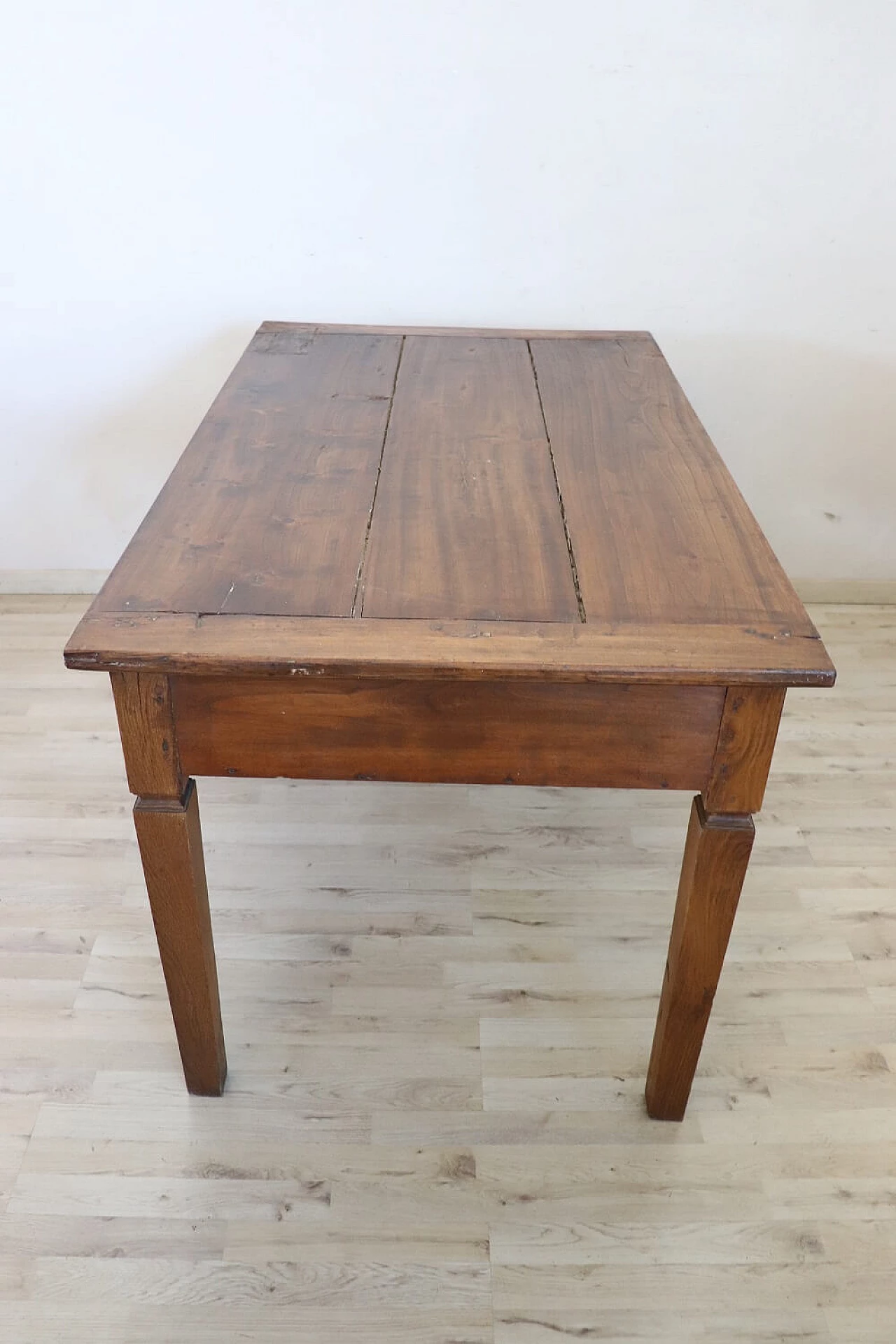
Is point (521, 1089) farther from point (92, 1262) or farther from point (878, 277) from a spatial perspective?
point (878, 277)

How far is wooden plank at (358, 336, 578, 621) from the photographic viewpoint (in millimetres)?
1079

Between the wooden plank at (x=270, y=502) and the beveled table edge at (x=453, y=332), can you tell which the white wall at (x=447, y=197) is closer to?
the beveled table edge at (x=453, y=332)

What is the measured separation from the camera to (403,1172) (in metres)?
1.26

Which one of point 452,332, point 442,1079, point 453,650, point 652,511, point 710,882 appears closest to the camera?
point 453,650

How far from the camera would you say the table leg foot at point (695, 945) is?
3.60ft

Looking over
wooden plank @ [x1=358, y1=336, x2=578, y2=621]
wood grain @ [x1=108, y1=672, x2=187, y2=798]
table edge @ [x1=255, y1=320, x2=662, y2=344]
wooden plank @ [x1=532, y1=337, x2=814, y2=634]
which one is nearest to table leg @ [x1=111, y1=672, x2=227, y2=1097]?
wood grain @ [x1=108, y1=672, x2=187, y2=798]

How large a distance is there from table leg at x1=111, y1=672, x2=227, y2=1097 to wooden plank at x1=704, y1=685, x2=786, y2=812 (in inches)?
22.0

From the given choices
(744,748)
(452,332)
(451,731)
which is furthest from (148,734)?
(452,332)

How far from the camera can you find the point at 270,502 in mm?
1273

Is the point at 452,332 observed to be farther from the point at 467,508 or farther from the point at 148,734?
the point at 148,734

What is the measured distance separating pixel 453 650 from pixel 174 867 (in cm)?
42

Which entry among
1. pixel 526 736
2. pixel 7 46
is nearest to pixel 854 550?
pixel 526 736

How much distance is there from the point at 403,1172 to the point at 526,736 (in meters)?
0.60

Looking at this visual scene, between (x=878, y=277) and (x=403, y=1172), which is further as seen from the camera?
(x=878, y=277)
